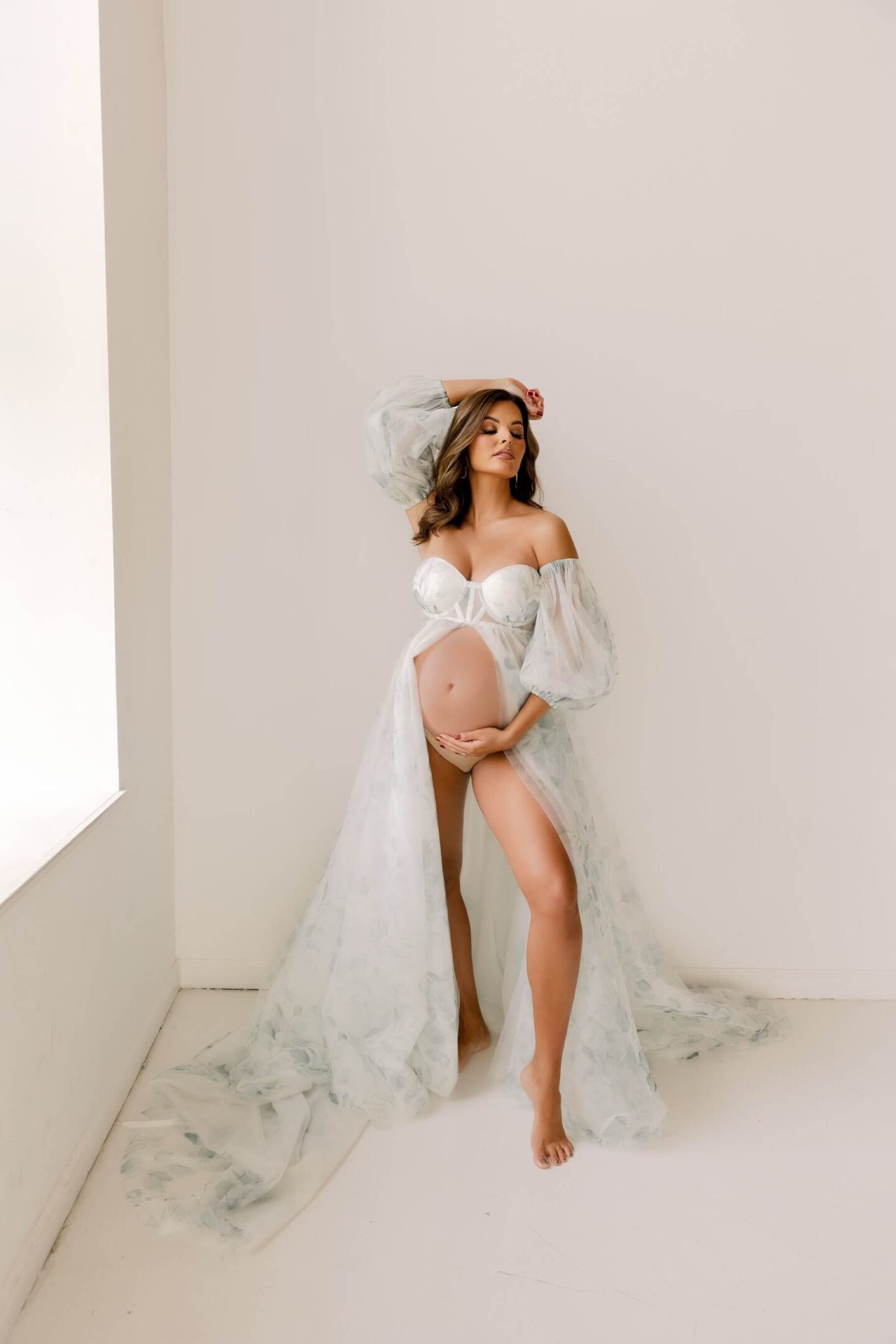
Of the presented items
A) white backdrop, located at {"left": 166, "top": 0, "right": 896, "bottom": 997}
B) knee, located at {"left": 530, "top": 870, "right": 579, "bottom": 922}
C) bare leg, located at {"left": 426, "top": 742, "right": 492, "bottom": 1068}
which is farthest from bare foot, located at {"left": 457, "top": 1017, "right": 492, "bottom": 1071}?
white backdrop, located at {"left": 166, "top": 0, "right": 896, "bottom": 997}

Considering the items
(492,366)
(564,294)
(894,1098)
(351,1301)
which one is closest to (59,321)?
(492,366)

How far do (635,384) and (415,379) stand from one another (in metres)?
0.68

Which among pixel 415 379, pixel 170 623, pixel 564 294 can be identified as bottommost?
pixel 170 623

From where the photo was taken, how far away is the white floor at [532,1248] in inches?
61.6

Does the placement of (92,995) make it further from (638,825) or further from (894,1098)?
(894,1098)

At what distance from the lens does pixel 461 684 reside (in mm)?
2160

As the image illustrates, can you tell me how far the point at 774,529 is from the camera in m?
2.68

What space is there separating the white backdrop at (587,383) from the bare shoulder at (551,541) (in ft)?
1.61

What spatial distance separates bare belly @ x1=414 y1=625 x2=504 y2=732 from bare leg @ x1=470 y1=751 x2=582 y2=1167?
0.26 meters

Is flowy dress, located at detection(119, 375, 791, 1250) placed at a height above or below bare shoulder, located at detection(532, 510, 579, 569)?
below

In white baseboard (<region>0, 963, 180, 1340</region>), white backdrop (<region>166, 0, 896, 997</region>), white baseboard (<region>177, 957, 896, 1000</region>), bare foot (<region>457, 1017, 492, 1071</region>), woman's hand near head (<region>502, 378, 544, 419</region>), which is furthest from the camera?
white baseboard (<region>177, 957, 896, 1000</region>)

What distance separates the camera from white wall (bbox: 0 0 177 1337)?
5.19ft

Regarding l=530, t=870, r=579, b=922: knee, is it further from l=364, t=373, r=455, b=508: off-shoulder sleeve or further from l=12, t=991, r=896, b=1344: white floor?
l=364, t=373, r=455, b=508: off-shoulder sleeve

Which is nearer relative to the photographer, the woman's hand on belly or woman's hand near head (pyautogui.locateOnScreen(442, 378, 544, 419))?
the woman's hand on belly
